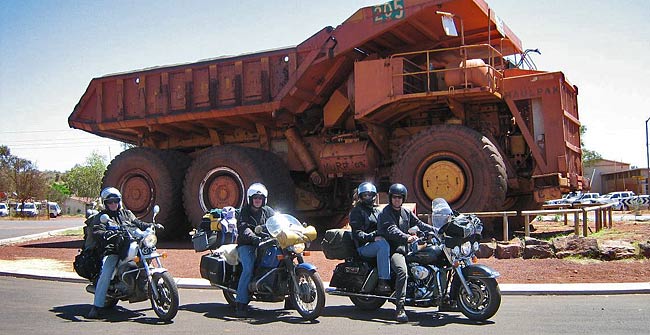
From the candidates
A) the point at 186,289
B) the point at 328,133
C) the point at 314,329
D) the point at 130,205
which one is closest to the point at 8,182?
the point at 130,205

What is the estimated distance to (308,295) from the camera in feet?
24.6

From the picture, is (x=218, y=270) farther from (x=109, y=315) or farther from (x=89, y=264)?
(x=89, y=264)

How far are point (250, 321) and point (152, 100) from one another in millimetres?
11565

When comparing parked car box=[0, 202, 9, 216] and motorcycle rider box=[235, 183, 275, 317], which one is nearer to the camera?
motorcycle rider box=[235, 183, 275, 317]

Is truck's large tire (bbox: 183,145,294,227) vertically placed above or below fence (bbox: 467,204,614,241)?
above

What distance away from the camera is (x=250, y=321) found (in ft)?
24.8

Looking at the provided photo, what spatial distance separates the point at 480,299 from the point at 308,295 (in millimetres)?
1846

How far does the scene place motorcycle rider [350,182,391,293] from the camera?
7.57 metres

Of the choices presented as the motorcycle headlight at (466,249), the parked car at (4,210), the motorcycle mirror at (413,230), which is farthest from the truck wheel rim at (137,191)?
the parked car at (4,210)

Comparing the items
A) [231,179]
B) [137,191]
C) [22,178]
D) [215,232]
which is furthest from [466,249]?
[22,178]

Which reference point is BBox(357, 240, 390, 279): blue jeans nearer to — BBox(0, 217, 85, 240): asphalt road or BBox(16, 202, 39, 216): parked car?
BBox(0, 217, 85, 240): asphalt road

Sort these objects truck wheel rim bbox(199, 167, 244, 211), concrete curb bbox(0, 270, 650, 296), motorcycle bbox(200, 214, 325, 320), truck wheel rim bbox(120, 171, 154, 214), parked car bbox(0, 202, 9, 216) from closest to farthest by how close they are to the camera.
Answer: motorcycle bbox(200, 214, 325, 320) < concrete curb bbox(0, 270, 650, 296) < truck wheel rim bbox(199, 167, 244, 211) < truck wheel rim bbox(120, 171, 154, 214) < parked car bbox(0, 202, 9, 216)

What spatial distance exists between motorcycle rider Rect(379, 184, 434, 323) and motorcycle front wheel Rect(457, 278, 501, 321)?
2.05 feet

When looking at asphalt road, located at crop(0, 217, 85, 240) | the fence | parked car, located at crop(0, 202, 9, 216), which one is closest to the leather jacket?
the fence
